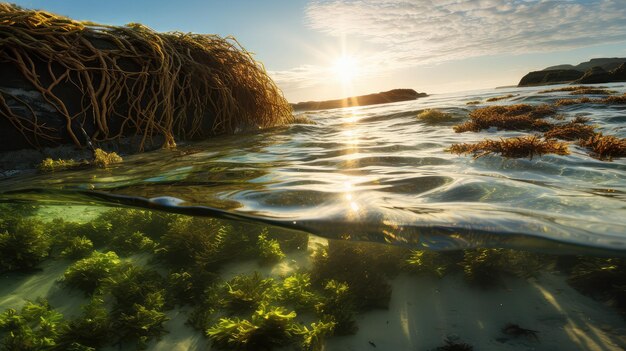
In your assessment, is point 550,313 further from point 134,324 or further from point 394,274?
point 134,324

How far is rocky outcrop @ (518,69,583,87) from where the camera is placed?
32.2m

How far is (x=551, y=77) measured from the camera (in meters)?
33.5

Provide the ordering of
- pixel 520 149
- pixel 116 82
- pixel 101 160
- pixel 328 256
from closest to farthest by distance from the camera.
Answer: pixel 328 256 < pixel 520 149 < pixel 101 160 < pixel 116 82

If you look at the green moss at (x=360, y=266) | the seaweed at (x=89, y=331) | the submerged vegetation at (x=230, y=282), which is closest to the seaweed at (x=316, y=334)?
the submerged vegetation at (x=230, y=282)

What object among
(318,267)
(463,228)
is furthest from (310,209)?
(463,228)

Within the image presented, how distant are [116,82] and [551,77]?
39987 mm

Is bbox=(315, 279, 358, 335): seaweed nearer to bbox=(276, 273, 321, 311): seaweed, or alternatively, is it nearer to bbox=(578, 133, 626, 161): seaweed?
bbox=(276, 273, 321, 311): seaweed

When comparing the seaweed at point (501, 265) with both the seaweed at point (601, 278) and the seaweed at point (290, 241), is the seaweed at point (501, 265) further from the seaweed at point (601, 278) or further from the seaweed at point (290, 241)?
the seaweed at point (290, 241)

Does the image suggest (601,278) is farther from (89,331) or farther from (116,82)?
(116,82)

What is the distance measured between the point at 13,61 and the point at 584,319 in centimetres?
584

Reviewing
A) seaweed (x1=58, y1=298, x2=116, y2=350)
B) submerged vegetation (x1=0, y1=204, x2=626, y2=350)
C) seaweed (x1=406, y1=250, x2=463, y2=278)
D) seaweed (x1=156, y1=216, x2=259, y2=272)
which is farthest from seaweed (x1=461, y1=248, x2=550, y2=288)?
seaweed (x1=58, y1=298, x2=116, y2=350)

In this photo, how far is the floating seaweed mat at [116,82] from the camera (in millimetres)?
3982

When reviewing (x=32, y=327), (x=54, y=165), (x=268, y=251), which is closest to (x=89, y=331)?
(x=32, y=327)

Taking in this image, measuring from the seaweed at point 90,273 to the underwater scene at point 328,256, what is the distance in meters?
0.01
